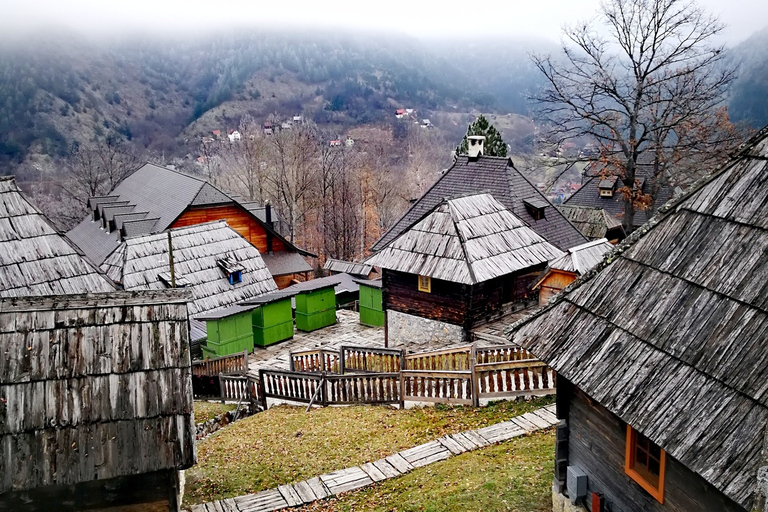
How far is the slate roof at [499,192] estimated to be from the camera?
2483cm

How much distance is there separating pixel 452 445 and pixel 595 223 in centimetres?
2629

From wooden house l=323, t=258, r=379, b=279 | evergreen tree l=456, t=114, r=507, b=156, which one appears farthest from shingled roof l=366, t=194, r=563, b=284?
evergreen tree l=456, t=114, r=507, b=156

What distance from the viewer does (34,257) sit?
1308 cm

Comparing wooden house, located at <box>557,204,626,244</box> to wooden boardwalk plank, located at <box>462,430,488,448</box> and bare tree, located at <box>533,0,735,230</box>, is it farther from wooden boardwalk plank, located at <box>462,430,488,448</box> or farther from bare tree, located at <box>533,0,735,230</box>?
wooden boardwalk plank, located at <box>462,430,488,448</box>

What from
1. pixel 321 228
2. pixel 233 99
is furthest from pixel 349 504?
pixel 233 99

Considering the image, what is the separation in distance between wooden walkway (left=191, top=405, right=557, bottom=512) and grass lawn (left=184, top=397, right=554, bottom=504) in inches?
13.3

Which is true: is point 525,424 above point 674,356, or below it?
below

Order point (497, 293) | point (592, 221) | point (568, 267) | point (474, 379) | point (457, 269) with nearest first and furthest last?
1. point (474, 379)
2. point (568, 267)
3. point (457, 269)
4. point (497, 293)
5. point (592, 221)

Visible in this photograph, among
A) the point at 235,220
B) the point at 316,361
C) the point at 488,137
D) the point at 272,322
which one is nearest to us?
the point at 316,361

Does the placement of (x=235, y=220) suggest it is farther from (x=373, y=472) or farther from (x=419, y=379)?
(x=373, y=472)

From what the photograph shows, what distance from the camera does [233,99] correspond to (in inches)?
4651

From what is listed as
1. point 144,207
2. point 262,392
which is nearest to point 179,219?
point 144,207

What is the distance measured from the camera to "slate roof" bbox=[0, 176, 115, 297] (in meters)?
12.7

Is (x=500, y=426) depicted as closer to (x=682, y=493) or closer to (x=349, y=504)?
(x=349, y=504)
